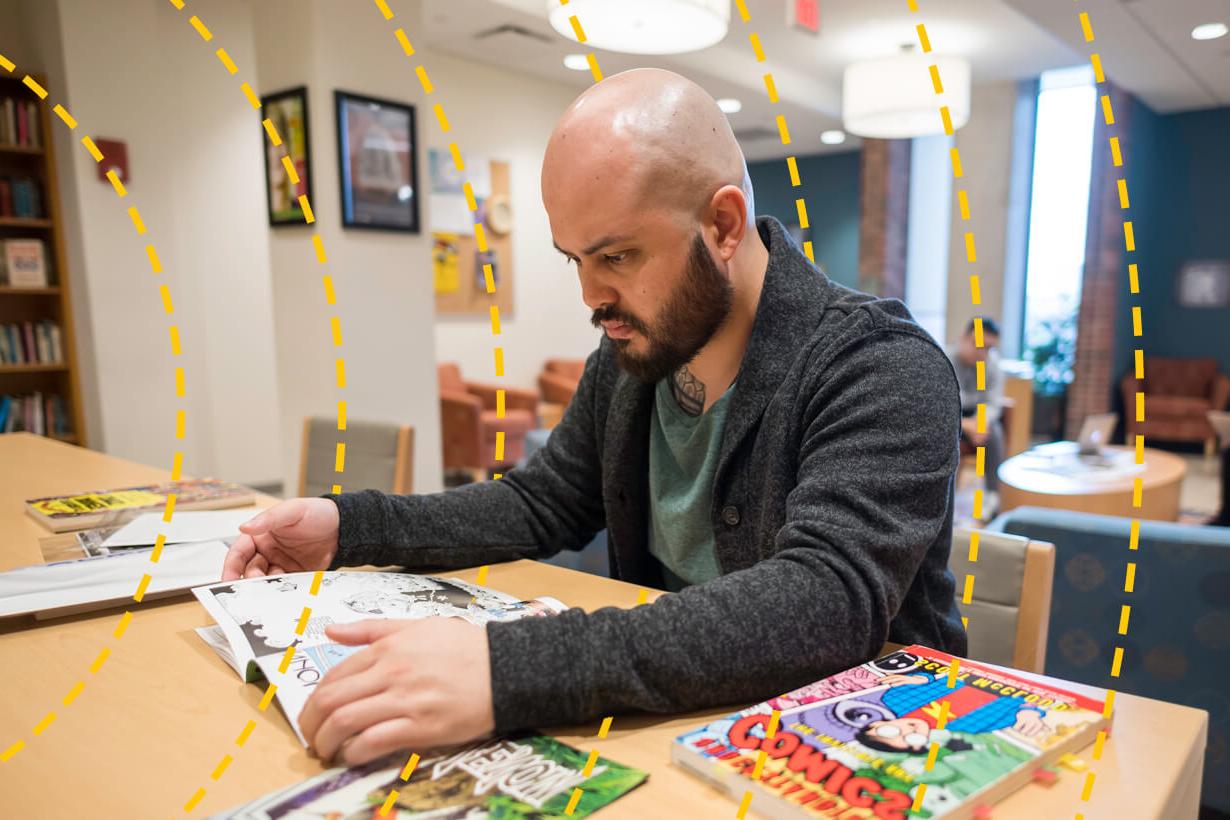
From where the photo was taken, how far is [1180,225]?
8.13 metres

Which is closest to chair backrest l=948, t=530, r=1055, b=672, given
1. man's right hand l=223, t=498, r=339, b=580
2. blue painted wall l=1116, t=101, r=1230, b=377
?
man's right hand l=223, t=498, r=339, b=580

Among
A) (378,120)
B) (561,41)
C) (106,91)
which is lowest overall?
(378,120)

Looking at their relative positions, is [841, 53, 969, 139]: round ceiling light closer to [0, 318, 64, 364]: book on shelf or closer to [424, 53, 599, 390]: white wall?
[424, 53, 599, 390]: white wall

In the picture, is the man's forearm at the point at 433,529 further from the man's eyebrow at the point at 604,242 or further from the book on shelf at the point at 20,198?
the book on shelf at the point at 20,198

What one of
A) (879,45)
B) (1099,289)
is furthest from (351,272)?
(1099,289)

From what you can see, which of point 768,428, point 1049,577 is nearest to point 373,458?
point 768,428

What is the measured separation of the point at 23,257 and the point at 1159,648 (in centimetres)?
526

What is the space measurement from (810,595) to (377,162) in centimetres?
347

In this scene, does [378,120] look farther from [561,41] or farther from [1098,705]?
[1098,705]

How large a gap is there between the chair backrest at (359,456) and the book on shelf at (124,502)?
1.42 feet

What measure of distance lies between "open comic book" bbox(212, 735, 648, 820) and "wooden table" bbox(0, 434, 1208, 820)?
0.08 ft

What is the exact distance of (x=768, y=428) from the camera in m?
1.04

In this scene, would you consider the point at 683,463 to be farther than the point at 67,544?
No

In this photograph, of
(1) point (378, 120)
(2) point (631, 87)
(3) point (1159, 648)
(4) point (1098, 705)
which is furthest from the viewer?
(1) point (378, 120)
